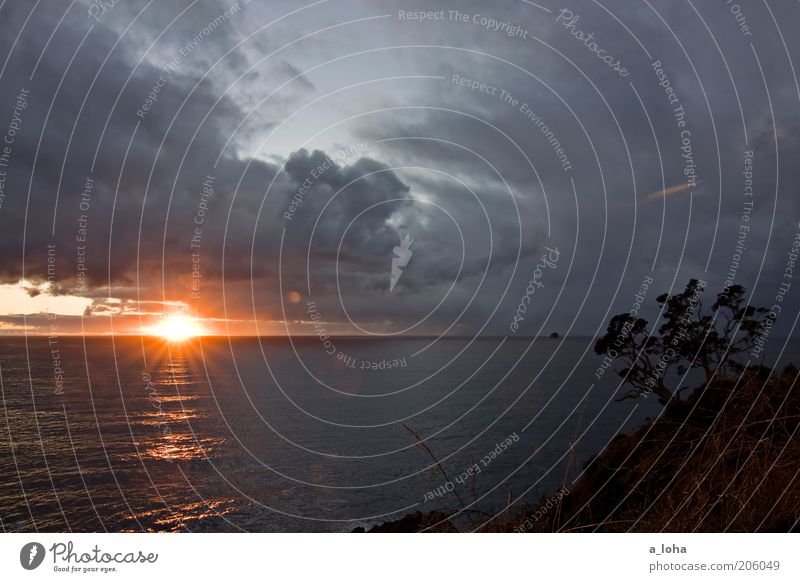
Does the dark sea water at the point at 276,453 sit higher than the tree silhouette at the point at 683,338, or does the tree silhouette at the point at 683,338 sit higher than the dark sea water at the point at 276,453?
the tree silhouette at the point at 683,338

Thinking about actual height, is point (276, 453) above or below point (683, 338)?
below

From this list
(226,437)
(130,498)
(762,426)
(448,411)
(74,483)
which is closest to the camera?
(762,426)

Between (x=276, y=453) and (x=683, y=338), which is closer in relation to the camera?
(x=683, y=338)

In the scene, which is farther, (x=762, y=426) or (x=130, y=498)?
(x=130, y=498)

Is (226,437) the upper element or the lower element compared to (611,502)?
lower

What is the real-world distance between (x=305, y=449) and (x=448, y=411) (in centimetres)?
3582

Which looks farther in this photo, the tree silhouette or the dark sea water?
the dark sea water

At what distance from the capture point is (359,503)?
181 ft

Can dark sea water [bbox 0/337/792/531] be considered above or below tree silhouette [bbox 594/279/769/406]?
below

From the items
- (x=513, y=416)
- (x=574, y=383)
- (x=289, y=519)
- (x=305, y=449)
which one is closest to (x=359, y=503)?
(x=289, y=519)

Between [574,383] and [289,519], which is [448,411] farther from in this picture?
[574,383]

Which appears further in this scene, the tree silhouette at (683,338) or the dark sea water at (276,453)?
the dark sea water at (276,453)

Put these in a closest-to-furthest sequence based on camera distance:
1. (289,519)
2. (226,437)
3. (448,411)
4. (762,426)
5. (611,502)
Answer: (762,426) < (611,502) < (289,519) < (226,437) < (448,411)
